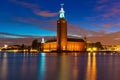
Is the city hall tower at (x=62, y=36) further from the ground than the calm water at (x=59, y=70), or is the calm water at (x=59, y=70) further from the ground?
the city hall tower at (x=62, y=36)

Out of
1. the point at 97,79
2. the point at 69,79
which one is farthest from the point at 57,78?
the point at 97,79

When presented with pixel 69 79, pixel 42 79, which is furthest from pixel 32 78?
pixel 69 79

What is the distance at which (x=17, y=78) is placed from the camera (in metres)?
29.8

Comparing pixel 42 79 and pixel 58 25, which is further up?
pixel 58 25

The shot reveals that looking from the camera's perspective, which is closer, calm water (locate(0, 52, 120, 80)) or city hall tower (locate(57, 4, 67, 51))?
calm water (locate(0, 52, 120, 80))

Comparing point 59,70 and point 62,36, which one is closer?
point 59,70

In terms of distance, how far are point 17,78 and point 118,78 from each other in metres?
9.87

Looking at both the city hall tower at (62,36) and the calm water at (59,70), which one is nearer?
the calm water at (59,70)

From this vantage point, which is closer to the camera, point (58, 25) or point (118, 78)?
point (118, 78)

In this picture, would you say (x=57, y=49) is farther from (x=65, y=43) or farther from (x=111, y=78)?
(x=111, y=78)

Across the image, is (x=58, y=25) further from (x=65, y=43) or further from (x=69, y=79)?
(x=69, y=79)

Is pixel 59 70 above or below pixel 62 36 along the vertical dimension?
below

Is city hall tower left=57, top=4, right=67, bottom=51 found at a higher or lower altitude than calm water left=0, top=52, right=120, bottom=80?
higher

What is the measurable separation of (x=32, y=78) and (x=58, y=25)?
170150 mm
